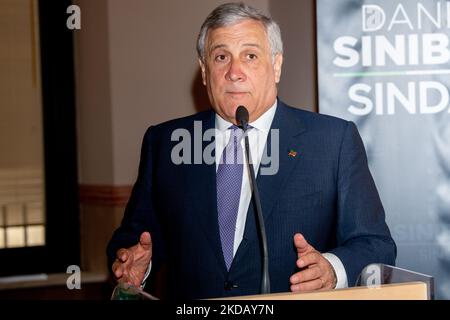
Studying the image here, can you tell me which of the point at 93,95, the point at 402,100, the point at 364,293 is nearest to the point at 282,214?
the point at 364,293

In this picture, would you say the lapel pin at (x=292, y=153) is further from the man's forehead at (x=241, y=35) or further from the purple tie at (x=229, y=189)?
the man's forehead at (x=241, y=35)

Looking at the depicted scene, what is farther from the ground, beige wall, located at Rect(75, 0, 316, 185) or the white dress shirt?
beige wall, located at Rect(75, 0, 316, 185)

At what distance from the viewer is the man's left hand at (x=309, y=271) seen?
139cm

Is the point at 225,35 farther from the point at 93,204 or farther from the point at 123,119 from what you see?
the point at 93,204

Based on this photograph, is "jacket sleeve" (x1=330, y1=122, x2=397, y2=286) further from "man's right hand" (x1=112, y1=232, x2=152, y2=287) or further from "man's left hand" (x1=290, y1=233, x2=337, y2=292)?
"man's right hand" (x1=112, y1=232, x2=152, y2=287)

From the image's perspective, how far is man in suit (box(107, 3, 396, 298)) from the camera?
6.12ft

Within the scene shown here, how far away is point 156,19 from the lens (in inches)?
156

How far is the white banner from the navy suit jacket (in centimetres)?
127

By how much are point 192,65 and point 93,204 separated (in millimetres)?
1048

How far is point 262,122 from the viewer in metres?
2.03

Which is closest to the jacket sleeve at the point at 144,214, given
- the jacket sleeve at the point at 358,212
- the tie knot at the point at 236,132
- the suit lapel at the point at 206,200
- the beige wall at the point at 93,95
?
the suit lapel at the point at 206,200

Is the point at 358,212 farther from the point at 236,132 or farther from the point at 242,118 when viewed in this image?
the point at 242,118

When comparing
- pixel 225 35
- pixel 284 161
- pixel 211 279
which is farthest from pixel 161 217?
pixel 225 35

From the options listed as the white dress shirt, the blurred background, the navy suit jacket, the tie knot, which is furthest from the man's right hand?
the blurred background
